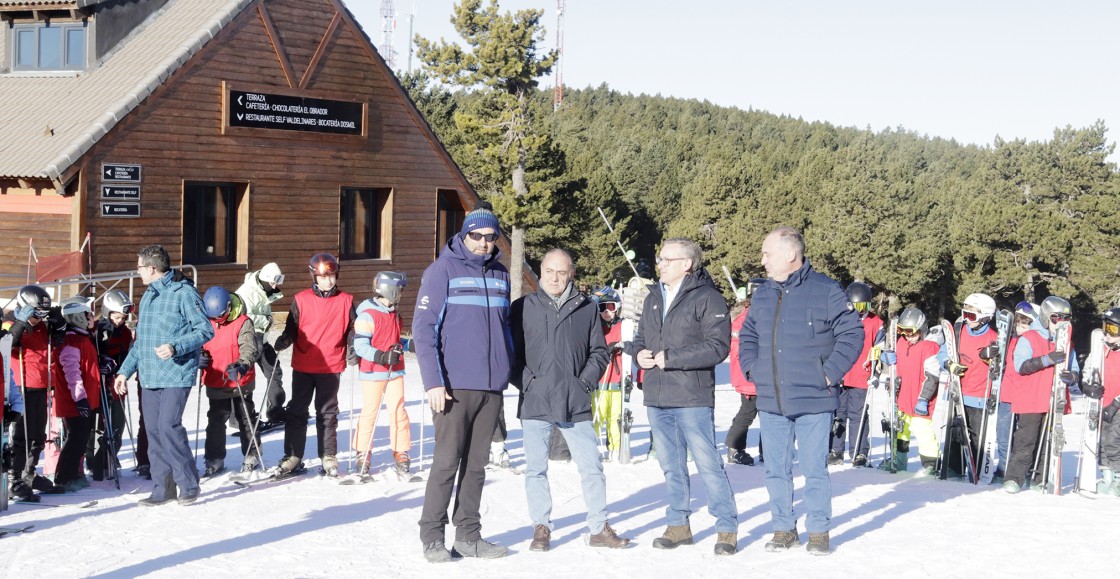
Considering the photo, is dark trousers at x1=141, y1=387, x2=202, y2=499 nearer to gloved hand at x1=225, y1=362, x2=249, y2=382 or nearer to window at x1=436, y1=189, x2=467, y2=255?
gloved hand at x1=225, y1=362, x2=249, y2=382

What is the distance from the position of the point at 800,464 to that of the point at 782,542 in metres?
0.47

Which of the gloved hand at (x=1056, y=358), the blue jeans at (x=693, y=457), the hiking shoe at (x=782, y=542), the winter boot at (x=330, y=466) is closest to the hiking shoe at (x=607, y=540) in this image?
the blue jeans at (x=693, y=457)

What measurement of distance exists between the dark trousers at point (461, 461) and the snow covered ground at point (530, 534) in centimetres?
23

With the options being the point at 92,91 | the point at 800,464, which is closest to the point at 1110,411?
the point at 800,464

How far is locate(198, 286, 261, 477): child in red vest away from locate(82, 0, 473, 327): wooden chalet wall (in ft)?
41.1

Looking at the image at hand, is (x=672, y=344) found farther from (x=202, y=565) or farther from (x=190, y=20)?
(x=190, y=20)

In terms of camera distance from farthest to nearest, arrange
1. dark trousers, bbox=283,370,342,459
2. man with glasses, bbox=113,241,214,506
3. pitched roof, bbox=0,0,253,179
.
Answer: pitched roof, bbox=0,0,253,179
dark trousers, bbox=283,370,342,459
man with glasses, bbox=113,241,214,506

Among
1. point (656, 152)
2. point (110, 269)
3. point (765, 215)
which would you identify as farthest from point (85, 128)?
point (656, 152)

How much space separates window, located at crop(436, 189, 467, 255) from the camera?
27.7m

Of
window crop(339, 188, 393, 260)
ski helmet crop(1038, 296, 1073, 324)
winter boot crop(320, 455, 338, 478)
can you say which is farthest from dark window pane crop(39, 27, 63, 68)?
ski helmet crop(1038, 296, 1073, 324)

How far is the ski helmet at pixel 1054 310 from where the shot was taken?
9.98 m

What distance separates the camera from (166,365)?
26.1ft

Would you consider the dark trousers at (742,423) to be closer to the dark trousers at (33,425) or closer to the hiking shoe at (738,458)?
the hiking shoe at (738,458)

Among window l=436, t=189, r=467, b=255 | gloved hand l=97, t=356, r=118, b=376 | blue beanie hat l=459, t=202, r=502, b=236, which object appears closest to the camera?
blue beanie hat l=459, t=202, r=502, b=236
